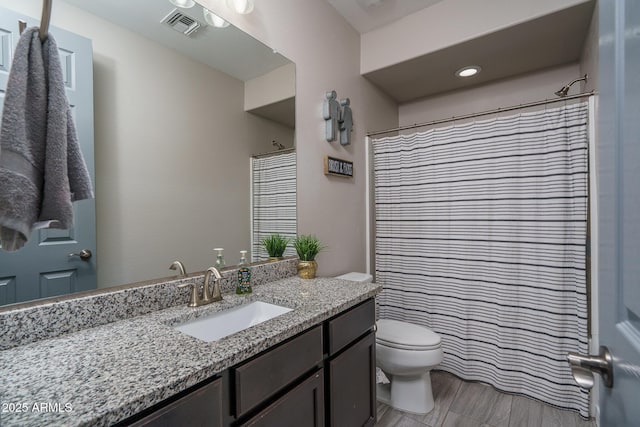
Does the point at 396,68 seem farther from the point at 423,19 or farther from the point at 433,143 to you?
the point at 433,143

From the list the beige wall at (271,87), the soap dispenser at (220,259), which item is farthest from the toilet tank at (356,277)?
the beige wall at (271,87)

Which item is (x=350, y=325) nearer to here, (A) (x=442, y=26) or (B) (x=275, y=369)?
(B) (x=275, y=369)

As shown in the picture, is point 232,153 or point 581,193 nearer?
point 232,153

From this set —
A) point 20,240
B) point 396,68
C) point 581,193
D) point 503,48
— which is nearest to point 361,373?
point 20,240

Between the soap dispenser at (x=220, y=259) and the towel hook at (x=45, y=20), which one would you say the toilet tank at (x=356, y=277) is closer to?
the soap dispenser at (x=220, y=259)

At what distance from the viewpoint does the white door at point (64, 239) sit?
0.87 meters

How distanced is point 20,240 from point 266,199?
1.12 metres

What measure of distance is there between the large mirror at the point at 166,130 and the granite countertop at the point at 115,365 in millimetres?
261

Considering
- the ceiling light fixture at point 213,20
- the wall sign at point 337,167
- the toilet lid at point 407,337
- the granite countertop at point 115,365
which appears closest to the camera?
the granite countertop at point 115,365

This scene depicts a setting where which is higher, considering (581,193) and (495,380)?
(581,193)

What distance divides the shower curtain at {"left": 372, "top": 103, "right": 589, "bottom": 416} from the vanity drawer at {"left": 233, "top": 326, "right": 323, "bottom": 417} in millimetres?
1423

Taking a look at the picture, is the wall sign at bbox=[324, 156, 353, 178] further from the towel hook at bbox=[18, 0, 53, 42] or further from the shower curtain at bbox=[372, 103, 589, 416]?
the towel hook at bbox=[18, 0, 53, 42]

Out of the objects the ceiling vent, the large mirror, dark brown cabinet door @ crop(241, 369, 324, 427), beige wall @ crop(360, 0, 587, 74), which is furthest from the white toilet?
beige wall @ crop(360, 0, 587, 74)

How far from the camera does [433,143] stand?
224 cm
